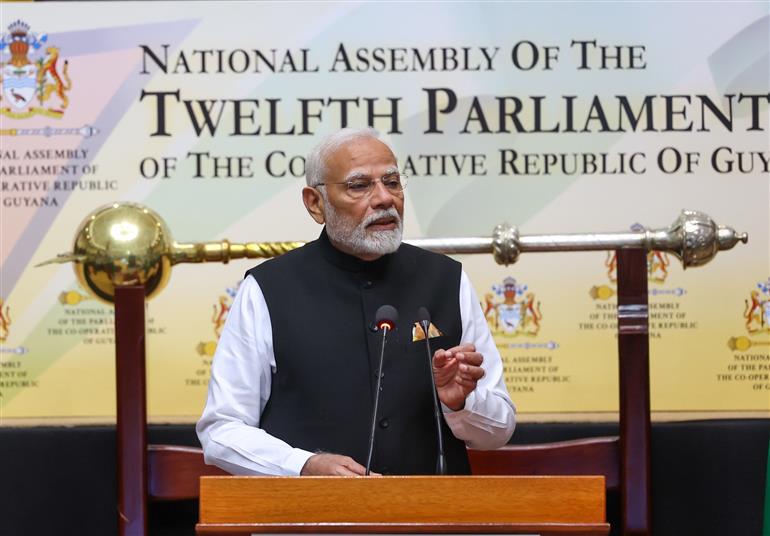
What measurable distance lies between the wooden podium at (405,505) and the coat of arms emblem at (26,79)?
2.29 m

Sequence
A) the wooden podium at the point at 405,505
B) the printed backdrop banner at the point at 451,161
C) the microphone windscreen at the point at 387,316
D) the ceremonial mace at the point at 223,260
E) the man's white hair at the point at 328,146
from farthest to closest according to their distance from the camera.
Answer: the printed backdrop banner at the point at 451,161, the ceremonial mace at the point at 223,260, the man's white hair at the point at 328,146, the microphone windscreen at the point at 387,316, the wooden podium at the point at 405,505

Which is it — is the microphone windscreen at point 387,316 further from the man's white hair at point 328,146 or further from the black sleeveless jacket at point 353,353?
the man's white hair at point 328,146

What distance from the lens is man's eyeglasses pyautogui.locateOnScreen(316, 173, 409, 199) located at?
3.21 meters

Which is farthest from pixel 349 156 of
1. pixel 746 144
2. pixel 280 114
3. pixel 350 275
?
pixel 746 144

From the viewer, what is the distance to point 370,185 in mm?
3207

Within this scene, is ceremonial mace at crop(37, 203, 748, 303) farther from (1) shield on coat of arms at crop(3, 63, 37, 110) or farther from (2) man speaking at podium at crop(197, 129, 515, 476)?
(1) shield on coat of arms at crop(3, 63, 37, 110)

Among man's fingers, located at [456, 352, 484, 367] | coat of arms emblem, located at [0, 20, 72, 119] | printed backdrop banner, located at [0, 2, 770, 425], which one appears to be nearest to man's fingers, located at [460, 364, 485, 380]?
man's fingers, located at [456, 352, 484, 367]

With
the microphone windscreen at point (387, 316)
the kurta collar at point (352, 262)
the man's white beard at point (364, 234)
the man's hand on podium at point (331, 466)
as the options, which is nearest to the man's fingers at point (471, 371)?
the microphone windscreen at point (387, 316)

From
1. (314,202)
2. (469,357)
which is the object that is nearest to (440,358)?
(469,357)

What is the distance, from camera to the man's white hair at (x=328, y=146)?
3.25 metres

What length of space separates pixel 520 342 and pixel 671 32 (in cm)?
115

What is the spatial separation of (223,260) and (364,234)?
60 centimetres

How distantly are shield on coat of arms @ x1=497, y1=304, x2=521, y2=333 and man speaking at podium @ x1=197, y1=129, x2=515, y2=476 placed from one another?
90 centimetres

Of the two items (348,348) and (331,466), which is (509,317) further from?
(331,466)
